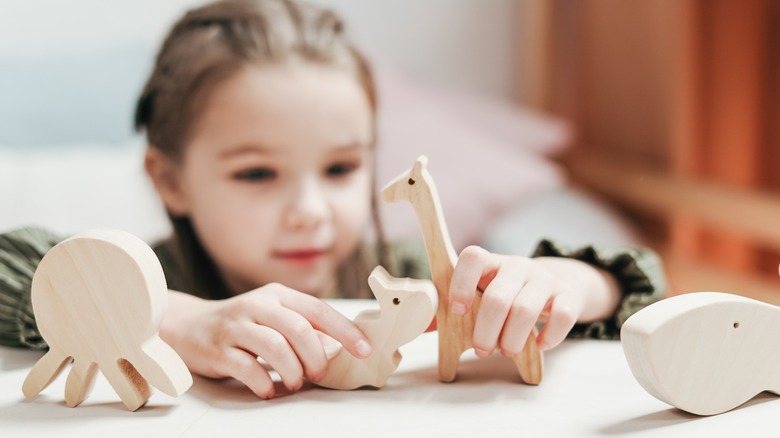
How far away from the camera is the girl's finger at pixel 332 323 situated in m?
0.45

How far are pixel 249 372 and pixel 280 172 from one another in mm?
343

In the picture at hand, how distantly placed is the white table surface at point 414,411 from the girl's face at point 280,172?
30 centimetres

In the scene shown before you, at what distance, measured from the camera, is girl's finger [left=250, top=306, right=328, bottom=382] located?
0.46 m

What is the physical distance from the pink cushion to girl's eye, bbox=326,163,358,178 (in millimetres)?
517

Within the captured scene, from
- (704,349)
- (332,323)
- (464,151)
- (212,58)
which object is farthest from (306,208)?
(464,151)

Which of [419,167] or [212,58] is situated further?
[212,58]

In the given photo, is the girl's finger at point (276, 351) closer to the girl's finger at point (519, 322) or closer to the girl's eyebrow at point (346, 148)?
the girl's finger at point (519, 322)

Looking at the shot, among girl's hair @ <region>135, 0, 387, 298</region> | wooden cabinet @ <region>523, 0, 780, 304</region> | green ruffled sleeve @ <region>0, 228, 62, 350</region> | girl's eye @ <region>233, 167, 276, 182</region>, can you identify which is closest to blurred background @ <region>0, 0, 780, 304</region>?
wooden cabinet @ <region>523, 0, 780, 304</region>

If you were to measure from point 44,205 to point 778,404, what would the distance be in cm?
113

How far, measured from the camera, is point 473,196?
58.9 inches

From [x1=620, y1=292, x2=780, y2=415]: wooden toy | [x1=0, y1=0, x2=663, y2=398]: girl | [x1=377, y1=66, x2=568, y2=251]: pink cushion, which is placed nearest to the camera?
[x1=620, y1=292, x2=780, y2=415]: wooden toy

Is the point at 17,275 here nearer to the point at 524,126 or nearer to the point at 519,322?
the point at 519,322

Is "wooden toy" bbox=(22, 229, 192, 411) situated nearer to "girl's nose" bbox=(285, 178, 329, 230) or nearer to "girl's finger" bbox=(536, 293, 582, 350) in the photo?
"girl's finger" bbox=(536, 293, 582, 350)

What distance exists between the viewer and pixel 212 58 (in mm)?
844
